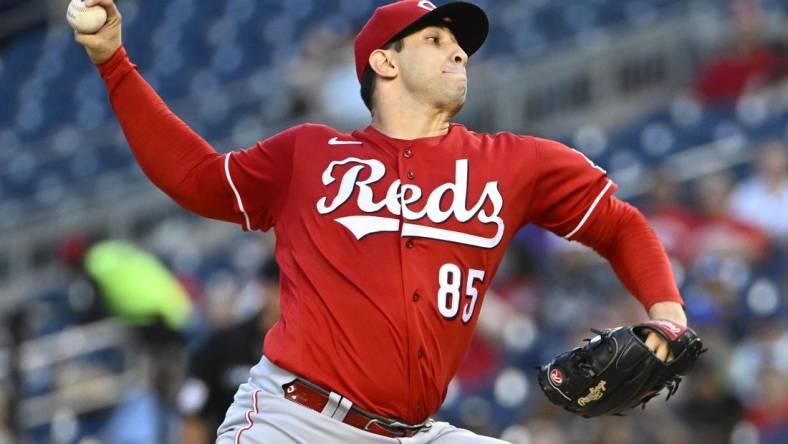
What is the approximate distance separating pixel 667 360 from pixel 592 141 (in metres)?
6.62

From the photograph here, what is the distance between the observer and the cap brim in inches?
155

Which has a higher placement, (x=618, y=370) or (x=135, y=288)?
(x=618, y=370)

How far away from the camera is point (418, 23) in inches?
156

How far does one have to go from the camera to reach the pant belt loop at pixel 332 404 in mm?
3664

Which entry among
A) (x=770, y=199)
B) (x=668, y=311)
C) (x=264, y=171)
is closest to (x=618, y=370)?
(x=668, y=311)

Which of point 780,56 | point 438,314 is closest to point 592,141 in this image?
point 780,56

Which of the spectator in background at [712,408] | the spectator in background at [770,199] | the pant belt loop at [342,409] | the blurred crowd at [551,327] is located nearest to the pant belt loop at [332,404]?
the pant belt loop at [342,409]

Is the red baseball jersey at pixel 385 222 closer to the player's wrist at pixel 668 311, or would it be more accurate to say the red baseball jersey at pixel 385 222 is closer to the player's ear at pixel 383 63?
the player's wrist at pixel 668 311

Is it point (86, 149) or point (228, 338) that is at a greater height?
point (228, 338)

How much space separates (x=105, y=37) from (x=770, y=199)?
16.1 feet

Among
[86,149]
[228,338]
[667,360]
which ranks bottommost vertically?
[86,149]

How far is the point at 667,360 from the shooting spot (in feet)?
11.7

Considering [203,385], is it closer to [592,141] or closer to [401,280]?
[401,280]

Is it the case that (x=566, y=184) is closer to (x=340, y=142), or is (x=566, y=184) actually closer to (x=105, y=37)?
(x=340, y=142)
